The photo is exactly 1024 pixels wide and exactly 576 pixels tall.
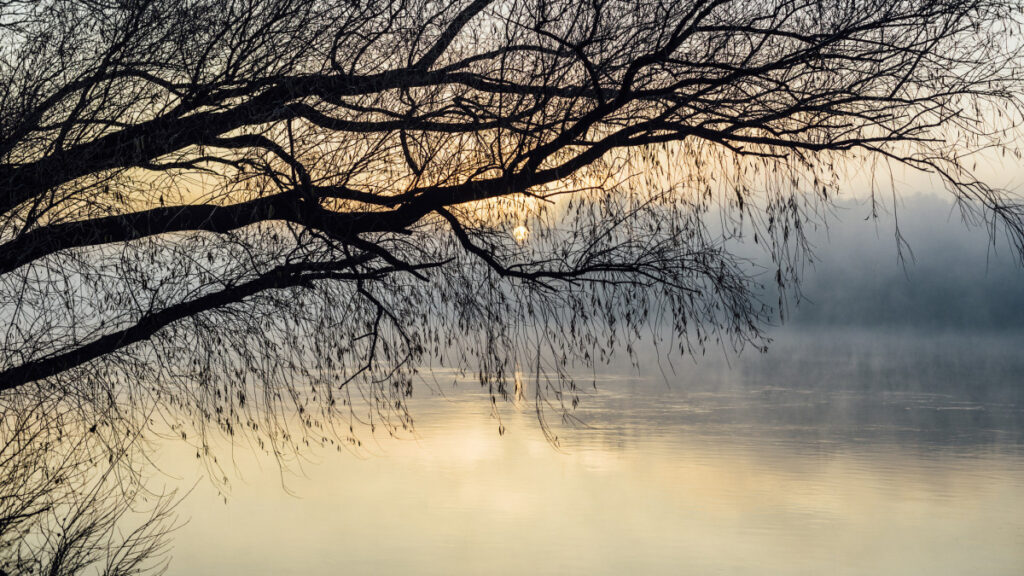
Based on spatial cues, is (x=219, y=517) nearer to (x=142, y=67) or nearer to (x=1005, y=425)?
(x=142, y=67)

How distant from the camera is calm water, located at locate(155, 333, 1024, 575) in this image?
12562mm

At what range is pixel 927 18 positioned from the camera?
3.83 m

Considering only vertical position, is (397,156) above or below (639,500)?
above

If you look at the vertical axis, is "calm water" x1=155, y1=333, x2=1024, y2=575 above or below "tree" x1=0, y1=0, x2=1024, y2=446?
below

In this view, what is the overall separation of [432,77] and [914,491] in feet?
51.0

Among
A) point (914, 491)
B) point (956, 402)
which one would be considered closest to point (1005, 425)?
point (956, 402)

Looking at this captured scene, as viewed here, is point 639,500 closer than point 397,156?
No

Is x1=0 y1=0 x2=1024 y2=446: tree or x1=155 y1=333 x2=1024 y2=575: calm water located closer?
x1=0 y1=0 x2=1024 y2=446: tree

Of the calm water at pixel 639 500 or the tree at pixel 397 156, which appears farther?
the calm water at pixel 639 500

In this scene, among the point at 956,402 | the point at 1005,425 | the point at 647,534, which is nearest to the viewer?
the point at 647,534

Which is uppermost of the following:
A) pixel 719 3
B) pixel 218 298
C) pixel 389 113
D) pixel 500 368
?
pixel 719 3

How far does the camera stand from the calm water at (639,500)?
12562mm

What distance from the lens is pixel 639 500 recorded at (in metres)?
15.7

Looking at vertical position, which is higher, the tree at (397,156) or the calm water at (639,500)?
the tree at (397,156)
